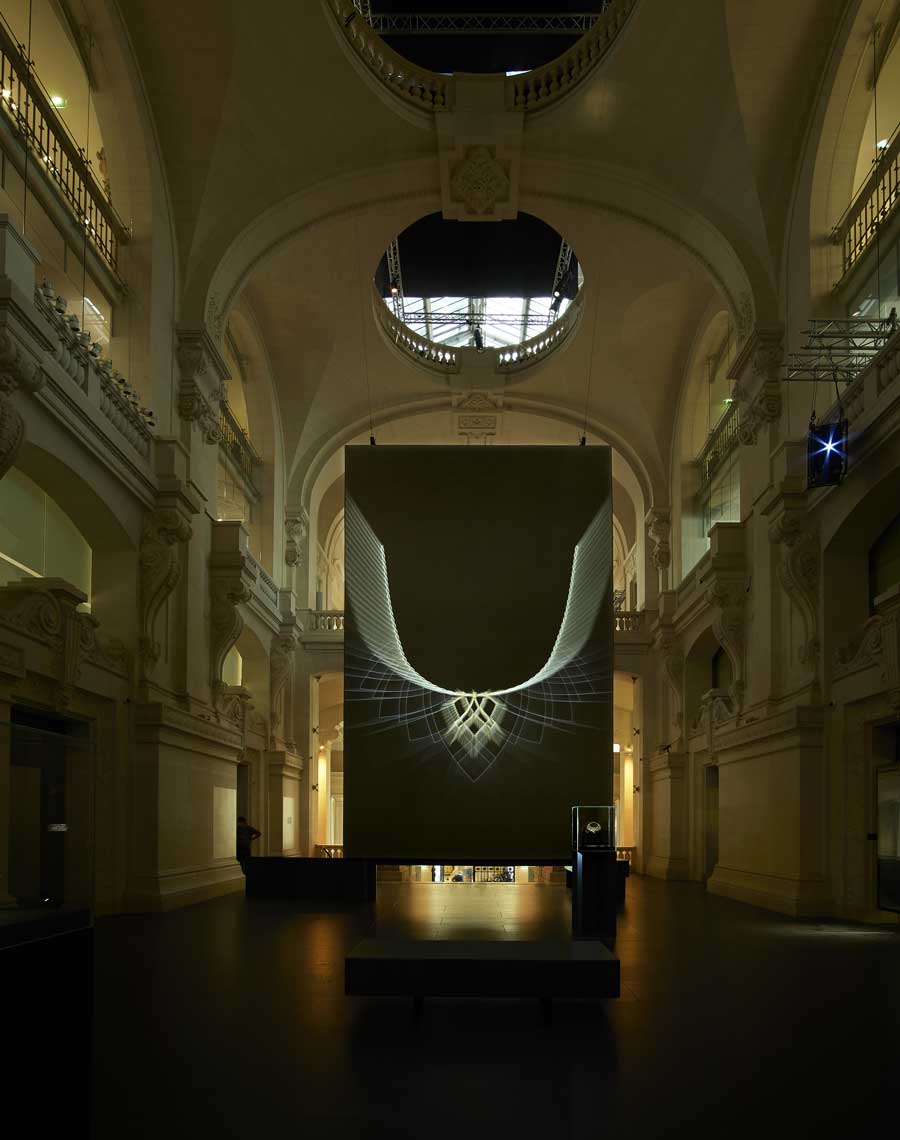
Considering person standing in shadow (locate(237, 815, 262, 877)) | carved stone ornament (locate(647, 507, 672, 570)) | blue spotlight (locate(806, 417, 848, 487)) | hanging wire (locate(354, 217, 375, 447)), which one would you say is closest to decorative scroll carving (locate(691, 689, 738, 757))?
carved stone ornament (locate(647, 507, 672, 570))

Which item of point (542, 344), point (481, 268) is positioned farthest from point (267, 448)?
point (542, 344)

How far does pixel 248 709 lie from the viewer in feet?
65.9

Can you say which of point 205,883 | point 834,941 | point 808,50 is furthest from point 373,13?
point 834,941

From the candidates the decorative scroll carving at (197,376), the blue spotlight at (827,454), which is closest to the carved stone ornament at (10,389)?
the decorative scroll carving at (197,376)

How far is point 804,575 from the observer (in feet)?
45.9

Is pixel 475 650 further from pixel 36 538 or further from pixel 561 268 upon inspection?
pixel 561 268

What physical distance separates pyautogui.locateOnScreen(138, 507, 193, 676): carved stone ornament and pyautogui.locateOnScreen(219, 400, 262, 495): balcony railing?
5.17 meters

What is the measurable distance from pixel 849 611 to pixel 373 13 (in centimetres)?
1182

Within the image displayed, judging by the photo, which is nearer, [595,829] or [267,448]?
[595,829]

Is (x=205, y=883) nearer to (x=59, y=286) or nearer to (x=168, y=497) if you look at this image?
(x=168, y=497)

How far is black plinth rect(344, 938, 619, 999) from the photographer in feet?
20.0

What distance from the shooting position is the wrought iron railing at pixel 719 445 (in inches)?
768

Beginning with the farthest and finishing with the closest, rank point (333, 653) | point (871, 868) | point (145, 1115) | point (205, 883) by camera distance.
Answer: point (333, 653) < point (205, 883) < point (871, 868) < point (145, 1115)

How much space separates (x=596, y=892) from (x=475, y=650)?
3.76m
